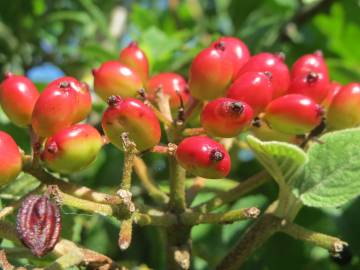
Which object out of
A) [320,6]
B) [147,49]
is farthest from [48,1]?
[320,6]

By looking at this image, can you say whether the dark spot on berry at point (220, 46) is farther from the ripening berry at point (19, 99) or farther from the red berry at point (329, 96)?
the ripening berry at point (19, 99)

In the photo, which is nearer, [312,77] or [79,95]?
[79,95]

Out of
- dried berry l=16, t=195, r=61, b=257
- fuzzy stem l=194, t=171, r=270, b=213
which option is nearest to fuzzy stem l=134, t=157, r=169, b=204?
fuzzy stem l=194, t=171, r=270, b=213

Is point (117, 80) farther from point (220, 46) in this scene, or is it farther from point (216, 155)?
point (216, 155)

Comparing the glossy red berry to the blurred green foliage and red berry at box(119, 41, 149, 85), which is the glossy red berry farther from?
the blurred green foliage

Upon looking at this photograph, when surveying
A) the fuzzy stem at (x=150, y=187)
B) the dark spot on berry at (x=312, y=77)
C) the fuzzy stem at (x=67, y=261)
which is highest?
the dark spot on berry at (x=312, y=77)

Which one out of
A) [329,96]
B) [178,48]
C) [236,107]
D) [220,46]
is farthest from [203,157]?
[178,48]

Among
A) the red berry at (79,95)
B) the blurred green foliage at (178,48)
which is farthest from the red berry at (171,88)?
the blurred green foliage at (178,48)
